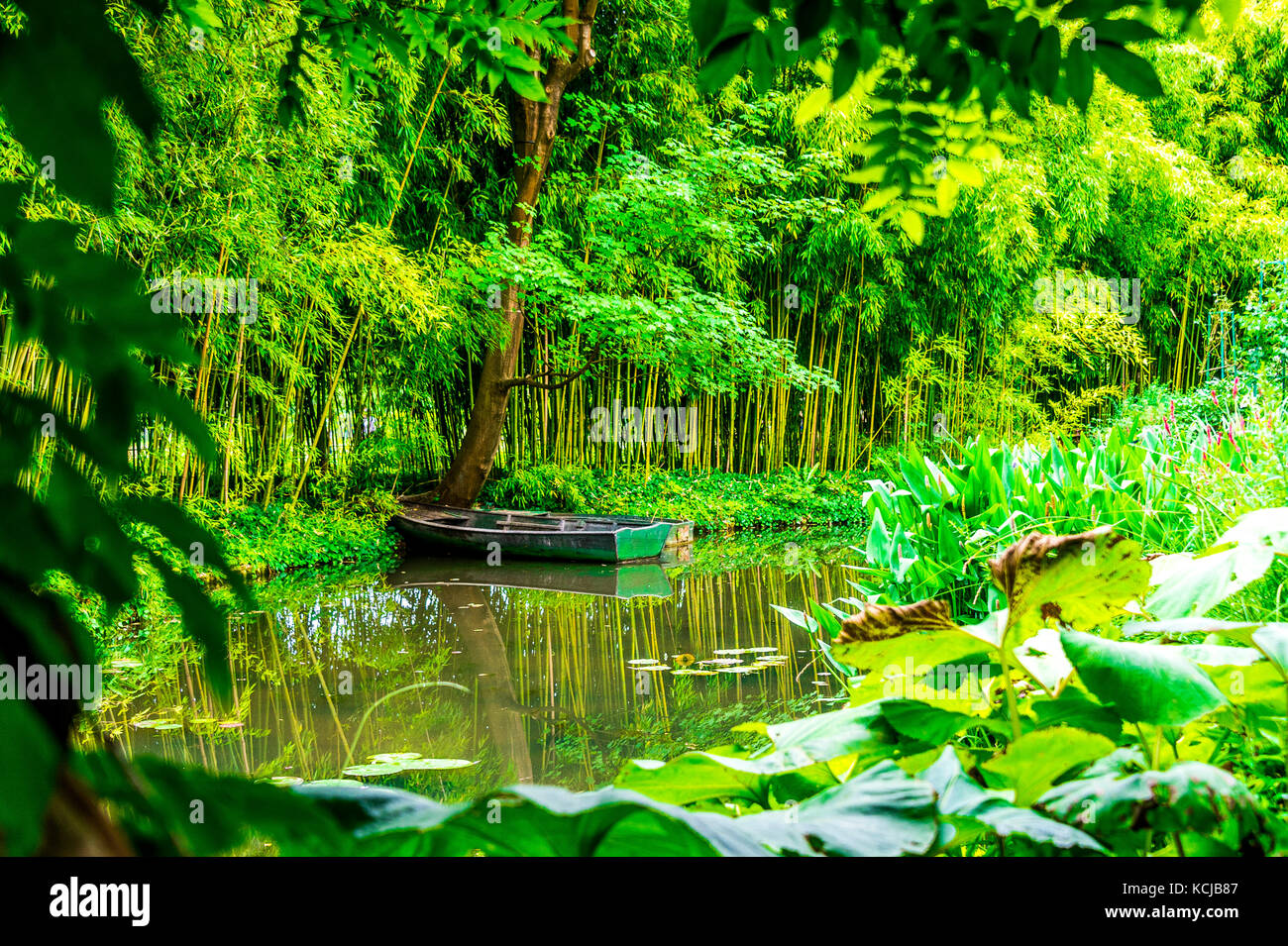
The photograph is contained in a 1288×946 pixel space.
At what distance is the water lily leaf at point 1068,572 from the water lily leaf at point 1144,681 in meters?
0.08

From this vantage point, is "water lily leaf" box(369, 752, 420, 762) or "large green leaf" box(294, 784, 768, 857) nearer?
"large green leaf" box(294, 784, 768, 857)

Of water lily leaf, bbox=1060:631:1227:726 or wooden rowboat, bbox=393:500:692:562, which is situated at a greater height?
water lily leaf, bbox=1060:631:1227:726

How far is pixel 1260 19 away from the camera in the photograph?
855cm

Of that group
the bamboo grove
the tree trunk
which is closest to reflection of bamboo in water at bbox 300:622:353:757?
the bamboo grove

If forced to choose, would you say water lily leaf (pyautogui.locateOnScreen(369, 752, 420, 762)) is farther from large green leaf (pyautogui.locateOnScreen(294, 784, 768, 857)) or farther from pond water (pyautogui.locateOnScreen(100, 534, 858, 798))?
large green leaf (pyautogui.locateOnScreen(294, 784, 768, 857))

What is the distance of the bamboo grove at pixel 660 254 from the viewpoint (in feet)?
16.7

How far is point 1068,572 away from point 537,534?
5989mm

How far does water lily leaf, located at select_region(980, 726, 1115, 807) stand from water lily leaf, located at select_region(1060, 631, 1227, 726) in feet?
0.10

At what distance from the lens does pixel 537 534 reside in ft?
21.5

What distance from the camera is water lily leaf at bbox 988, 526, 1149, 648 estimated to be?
663 mm

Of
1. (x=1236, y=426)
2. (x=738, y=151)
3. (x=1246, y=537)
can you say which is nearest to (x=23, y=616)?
(x=1246, y=537)

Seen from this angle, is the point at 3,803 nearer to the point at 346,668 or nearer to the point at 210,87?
the point at 346,668

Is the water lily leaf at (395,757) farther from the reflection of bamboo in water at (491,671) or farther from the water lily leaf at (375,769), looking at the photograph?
the reflection of bamboo in water at (491,671)

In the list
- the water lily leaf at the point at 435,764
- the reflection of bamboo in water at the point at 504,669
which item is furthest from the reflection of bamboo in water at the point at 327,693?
the water lily leaf at the point at 435,764
